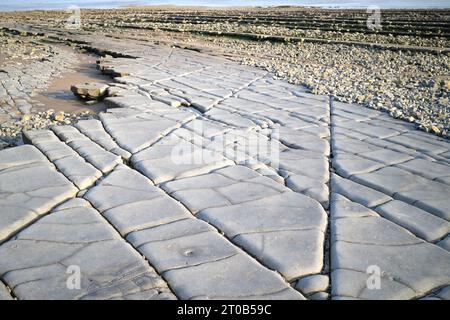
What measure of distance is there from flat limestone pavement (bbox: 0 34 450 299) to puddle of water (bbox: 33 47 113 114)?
0.92m

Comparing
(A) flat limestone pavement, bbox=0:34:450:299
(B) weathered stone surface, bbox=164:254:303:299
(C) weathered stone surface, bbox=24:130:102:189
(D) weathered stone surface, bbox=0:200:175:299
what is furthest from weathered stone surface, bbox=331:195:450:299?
(C) weathered stone surface, bbox=24:130:102:189

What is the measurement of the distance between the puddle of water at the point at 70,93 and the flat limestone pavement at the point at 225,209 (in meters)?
0.92

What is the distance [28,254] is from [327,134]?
3082 millimetres

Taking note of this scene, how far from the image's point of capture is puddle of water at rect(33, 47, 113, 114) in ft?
16.5

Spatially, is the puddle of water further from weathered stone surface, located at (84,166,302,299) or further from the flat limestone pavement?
weathered stone surface, located at (84,166,302,299)

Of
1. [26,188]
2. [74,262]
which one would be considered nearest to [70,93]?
[26,188]

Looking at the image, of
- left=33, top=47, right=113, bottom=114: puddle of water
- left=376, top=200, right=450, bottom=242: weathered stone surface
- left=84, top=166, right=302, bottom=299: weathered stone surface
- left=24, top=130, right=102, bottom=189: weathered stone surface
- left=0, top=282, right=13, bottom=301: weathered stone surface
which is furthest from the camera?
left=33, top=47, right=113, bottom=114: puddle of water

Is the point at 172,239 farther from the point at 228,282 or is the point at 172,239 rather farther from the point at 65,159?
the point at 65,159

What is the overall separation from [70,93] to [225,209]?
445cm

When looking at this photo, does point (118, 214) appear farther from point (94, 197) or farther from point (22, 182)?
point (22, 182)
